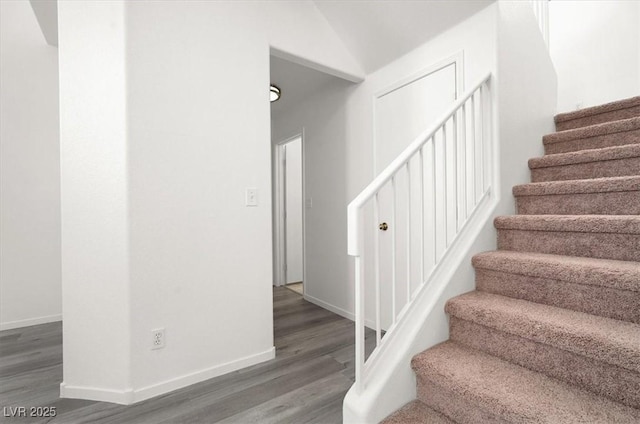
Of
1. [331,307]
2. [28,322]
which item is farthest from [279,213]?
[28,322]

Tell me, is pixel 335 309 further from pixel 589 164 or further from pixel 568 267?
pixel 589 164

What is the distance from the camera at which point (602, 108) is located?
81.4 inches

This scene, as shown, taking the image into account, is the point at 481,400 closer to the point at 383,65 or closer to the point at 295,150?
the point at 383,65

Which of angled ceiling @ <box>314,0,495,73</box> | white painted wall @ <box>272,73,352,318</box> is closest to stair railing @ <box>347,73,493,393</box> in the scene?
white painted wall @ <box>272,73,352,318</box>

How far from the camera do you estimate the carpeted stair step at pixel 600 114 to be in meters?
1.97

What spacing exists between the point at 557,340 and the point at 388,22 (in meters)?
2.24

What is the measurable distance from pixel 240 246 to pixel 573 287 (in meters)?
1.73

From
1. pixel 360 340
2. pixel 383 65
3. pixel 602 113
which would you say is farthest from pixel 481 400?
pixel 383 65

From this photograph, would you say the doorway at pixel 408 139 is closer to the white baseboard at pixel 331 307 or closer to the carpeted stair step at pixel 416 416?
the white baseboard at pixel 331 307

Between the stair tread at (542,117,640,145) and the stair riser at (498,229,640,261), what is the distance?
35.9 inches

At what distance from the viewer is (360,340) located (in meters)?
1.19

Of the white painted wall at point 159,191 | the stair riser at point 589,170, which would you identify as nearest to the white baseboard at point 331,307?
the white painted wall at point 159,191

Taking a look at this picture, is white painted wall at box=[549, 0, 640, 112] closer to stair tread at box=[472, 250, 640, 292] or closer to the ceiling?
the ceiling

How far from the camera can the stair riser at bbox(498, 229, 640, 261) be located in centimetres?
128
